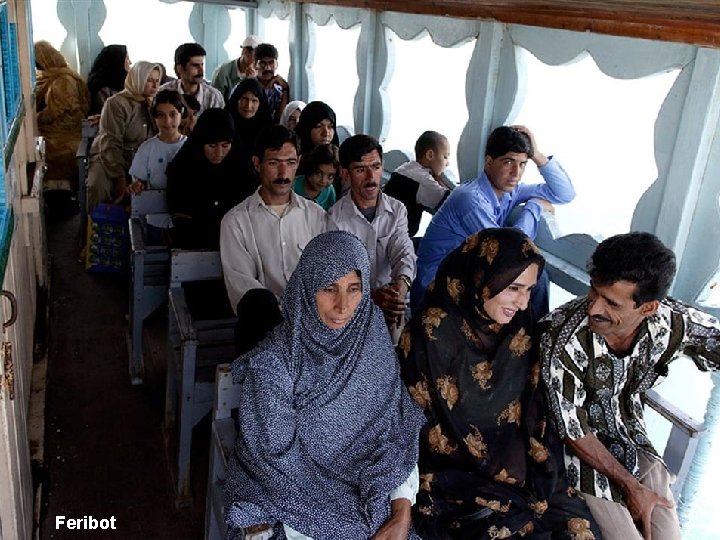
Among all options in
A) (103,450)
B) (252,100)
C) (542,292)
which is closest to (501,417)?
(542,292)

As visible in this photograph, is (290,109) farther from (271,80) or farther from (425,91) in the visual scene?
(425,91)

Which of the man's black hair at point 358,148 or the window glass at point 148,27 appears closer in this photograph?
the man's black hair at point 358,148

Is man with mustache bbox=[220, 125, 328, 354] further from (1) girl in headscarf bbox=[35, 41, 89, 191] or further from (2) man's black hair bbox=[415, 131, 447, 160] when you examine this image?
(1) girl in headscarf bbox=[35, 41, 89, 191]

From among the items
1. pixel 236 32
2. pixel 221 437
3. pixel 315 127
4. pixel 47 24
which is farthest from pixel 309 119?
Answer: pixel 47 24

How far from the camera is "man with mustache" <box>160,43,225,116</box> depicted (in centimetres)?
548

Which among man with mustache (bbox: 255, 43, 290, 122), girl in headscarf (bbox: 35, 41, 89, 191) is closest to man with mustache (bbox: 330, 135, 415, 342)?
man with mustache (bbox: 255, 43, 290, 122)

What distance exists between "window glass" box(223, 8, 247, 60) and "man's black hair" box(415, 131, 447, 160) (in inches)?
197

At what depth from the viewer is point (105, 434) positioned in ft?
11.1

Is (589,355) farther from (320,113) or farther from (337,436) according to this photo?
(320,113)

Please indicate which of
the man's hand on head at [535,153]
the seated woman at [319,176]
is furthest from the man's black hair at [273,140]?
the man's hand on head at [535,153]

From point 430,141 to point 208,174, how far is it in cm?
128

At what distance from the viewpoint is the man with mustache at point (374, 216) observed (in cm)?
323

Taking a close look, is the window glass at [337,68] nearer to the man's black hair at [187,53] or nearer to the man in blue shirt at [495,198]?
the man's black hair at [187,53]

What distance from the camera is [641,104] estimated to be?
2955mm
